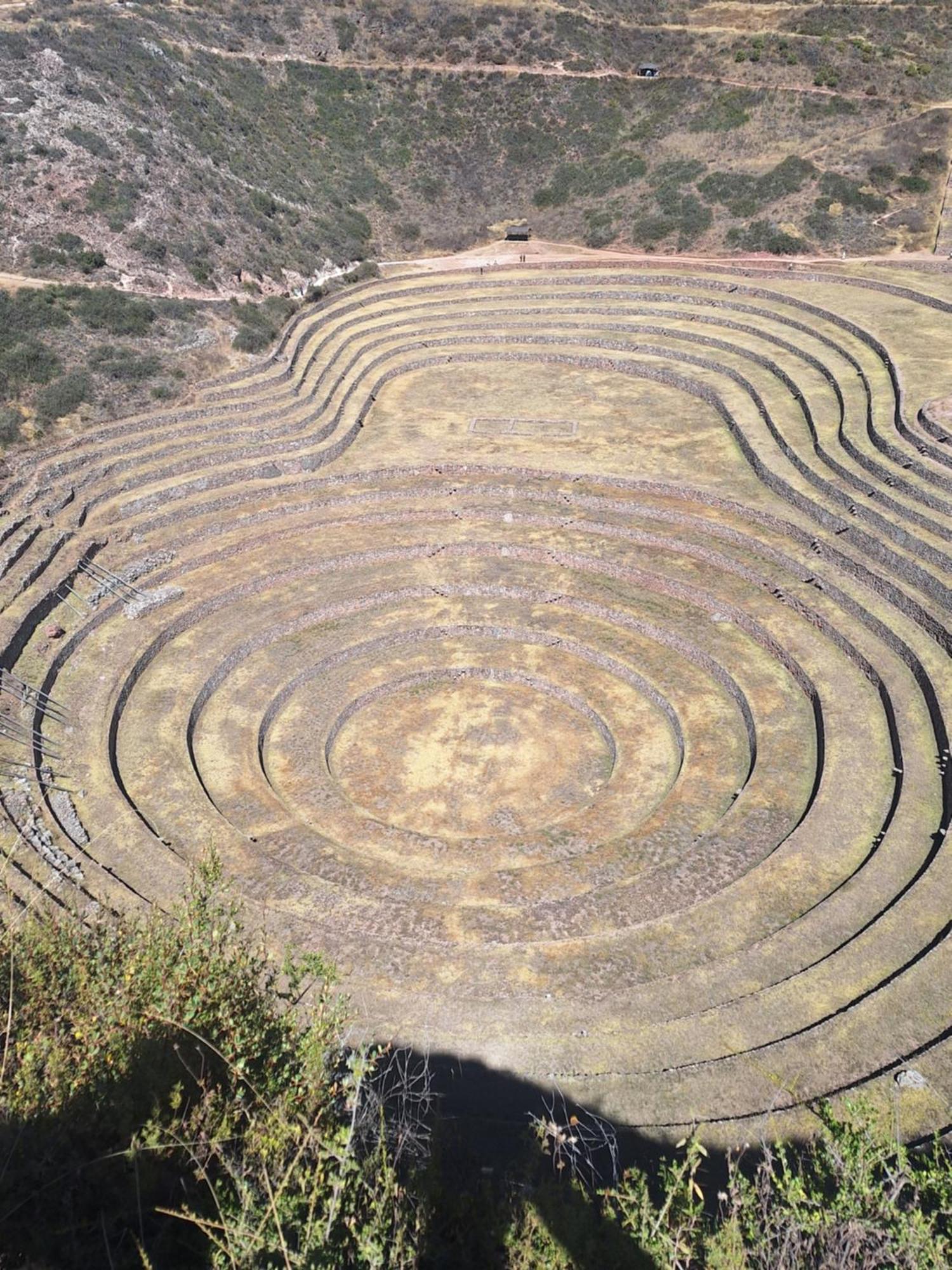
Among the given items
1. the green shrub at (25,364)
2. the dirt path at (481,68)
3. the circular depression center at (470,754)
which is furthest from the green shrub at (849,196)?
the green shrub at (25,364)

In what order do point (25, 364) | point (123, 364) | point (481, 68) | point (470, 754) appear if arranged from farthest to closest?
point (481, 68), point (123, 364), point (25, 364), point (470, 754)

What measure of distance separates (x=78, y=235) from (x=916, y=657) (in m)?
43.2

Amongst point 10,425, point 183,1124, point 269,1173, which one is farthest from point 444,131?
point 269,1173

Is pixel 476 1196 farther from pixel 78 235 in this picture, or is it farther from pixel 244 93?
pixel 244 93

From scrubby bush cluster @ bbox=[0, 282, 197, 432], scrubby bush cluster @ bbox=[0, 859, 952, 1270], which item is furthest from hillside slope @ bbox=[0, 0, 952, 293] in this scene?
scrubby bush cluster @ bbox=[0, 859, 952, 1270]

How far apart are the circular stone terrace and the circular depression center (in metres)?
0.11

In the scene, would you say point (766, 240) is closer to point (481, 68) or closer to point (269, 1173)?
point (481, 68)

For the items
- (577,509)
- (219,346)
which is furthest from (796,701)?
(219,346)

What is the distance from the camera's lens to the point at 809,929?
17750 millimetres

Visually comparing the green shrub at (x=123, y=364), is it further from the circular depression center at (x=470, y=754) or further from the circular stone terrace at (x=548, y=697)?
the circular depression center at (x=470, y=754)

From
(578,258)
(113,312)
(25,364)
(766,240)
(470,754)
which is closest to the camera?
(470,754)

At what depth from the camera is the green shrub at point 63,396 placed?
1432 inches

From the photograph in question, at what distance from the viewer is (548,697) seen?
2753 cm

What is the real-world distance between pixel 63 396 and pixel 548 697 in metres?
24.7
